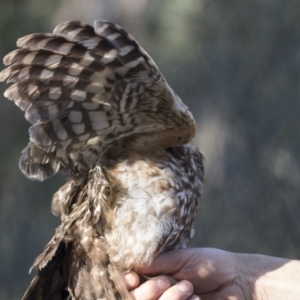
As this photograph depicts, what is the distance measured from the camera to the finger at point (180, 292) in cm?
270

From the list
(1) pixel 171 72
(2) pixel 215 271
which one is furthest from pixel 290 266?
(1) pixel 171 72

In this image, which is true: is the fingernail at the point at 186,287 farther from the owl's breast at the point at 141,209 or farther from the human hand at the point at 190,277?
the owl's breast at the point at 141,209

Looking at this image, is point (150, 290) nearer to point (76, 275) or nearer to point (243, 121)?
point (76, 275)

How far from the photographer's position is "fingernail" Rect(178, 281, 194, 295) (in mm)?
2748

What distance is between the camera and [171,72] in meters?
6.30

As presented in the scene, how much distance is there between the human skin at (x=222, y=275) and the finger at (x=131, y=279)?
4 cm

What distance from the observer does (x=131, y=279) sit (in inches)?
105

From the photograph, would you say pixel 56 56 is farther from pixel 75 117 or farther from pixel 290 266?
pixel 290 266

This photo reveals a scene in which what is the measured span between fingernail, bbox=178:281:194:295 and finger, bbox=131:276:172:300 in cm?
8

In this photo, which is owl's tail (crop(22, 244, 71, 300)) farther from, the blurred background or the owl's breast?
the blurred background

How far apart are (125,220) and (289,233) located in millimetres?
3625

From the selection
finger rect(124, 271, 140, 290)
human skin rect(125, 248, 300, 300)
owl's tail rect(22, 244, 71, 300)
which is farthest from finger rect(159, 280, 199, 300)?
owl's tail rect(22, 244, 71, 300)

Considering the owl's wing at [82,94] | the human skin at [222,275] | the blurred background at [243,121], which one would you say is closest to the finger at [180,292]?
the human skin at [222,275]

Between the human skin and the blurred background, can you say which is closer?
the human skin
